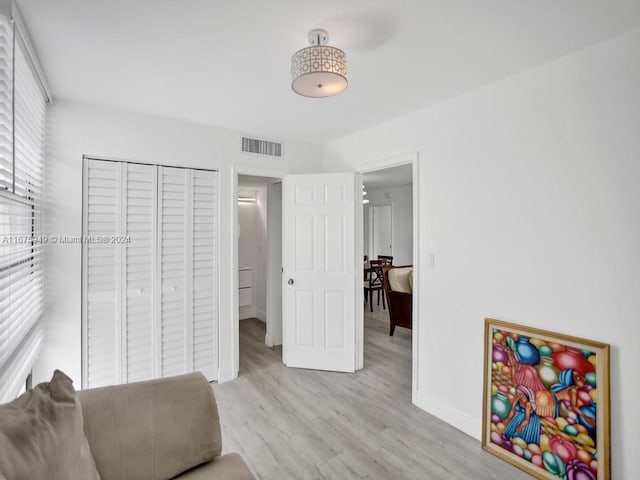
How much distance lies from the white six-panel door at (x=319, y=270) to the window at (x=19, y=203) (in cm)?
209

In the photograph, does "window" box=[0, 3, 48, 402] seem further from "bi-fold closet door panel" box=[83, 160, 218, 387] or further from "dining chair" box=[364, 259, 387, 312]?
"dining chair" box=[364, 259, 387, 312]

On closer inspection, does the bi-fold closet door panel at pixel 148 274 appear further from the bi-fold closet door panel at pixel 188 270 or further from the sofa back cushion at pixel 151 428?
the sofa back cushion at pixel 151 428

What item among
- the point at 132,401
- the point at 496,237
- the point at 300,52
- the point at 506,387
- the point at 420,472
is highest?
the point at 300,52

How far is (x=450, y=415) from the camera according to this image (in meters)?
2.57

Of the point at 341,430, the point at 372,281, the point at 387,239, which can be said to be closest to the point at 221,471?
the point at 341,430

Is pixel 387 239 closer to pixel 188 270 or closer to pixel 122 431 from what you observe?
pixel 188 270

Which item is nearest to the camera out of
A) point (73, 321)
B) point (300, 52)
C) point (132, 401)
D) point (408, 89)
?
point (132, 401)

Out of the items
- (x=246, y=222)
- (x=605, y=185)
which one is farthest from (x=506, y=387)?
(x=246, y=222)

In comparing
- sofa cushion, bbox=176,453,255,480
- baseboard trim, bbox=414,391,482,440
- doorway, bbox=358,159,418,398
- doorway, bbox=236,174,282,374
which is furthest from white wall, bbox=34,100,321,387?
baseboard trim, bbox=414,391,482,440

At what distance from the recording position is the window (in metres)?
1.58

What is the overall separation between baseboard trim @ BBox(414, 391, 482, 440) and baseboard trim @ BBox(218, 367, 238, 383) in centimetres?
176

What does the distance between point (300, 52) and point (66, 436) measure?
1853mm

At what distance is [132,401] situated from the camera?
4.42 ft

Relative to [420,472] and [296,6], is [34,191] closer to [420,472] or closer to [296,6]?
[296,6]
